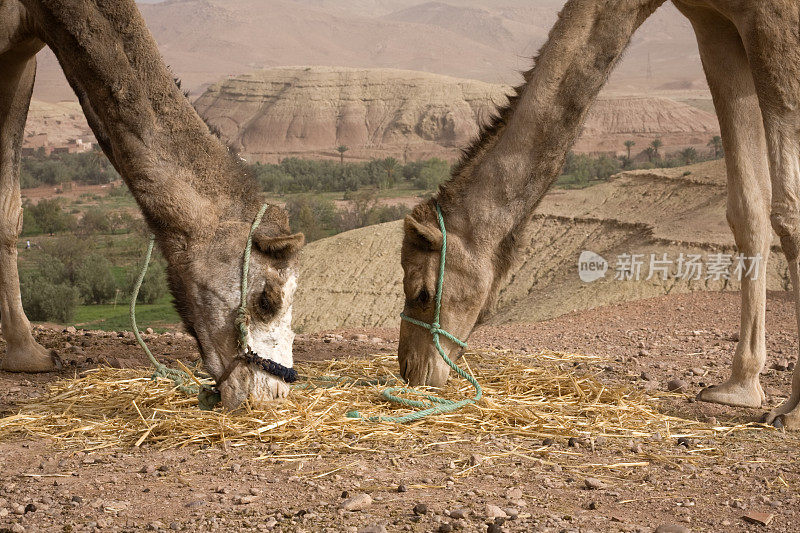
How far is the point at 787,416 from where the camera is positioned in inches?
212

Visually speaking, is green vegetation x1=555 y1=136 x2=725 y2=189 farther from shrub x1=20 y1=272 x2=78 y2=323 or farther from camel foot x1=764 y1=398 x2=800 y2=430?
camel foot x1=764 y1=398 x2=800 y2=430

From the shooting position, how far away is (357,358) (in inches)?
298

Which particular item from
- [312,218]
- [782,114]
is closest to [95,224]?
[312,218]

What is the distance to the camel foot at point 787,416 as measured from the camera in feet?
17.6

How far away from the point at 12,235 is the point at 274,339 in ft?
10.7

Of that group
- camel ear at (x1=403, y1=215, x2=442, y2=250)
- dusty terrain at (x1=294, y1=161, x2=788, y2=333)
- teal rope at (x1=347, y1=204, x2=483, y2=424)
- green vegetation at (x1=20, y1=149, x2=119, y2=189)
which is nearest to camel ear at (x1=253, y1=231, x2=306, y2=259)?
camel ear at (x1=403, y1=215, x2=442, y2=250)

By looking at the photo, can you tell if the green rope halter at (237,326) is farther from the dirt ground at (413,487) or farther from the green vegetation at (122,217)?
the green vegetation at (122,217)

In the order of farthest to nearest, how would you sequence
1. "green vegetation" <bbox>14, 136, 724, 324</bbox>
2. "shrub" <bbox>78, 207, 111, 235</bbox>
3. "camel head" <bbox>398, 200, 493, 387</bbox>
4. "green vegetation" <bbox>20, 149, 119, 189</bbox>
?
"green vegetation" <bbox>20, 149, 119, 189</bbox>
"shrub" <bbox>78, 207, 111, 235</bbox>
"green vegetation" <bbox>14, 136, 724, 324</bbox>
"camel head" <bbox>398, 200, 493, 387</bbox>

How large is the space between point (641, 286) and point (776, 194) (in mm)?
13510

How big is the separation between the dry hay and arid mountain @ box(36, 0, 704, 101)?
103105 mm

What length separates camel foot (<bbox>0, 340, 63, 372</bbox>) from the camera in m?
6.79

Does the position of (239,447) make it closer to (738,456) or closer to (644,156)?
(738,456)

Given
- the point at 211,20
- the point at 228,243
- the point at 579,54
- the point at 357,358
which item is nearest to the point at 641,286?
the point at 357,358

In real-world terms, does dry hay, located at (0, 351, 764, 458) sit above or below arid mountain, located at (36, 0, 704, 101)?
below
